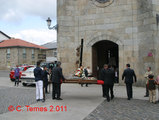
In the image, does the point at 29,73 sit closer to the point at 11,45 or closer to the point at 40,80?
the point at 40,80

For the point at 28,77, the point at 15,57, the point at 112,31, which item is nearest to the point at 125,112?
the point at 112,31

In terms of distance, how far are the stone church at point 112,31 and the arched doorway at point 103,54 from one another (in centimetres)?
8

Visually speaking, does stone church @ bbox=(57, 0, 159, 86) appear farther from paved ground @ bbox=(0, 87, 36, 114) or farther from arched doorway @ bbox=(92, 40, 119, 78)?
paved ground @ bbox=(0, 87, 36, 114)

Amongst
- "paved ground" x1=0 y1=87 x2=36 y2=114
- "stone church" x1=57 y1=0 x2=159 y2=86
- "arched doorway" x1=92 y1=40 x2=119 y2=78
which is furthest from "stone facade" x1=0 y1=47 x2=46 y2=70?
"paved ground" x1=0 y1=87 x2=36 y2=114

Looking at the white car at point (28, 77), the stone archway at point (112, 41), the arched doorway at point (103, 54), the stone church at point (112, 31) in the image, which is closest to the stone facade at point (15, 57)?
the arched doorway at point (103, 54)

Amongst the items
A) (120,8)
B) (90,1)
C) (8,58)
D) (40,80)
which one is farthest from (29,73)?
(8,58)

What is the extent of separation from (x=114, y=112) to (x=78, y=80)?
93.9 inches

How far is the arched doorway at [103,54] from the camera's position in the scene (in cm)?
1426

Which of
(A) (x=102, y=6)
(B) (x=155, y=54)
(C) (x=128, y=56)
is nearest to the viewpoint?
(B) (x=155, y=54)

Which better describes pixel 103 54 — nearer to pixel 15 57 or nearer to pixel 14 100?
pixel 14 100

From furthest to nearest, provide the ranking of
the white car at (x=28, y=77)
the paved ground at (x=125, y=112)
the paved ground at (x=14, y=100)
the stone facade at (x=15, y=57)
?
1. the stone facade at (x=15, y=57)
2. the white car at (x=28, y=77)
3. the paved ground at (x=14, y=100)
4. the paved ground at (x=125, y=112)

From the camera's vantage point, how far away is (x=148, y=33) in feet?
38.5

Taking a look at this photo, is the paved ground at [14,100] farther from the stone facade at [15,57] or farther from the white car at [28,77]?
the stone facade at [15,57]

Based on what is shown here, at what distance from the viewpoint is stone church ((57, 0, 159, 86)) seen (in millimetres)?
11727
